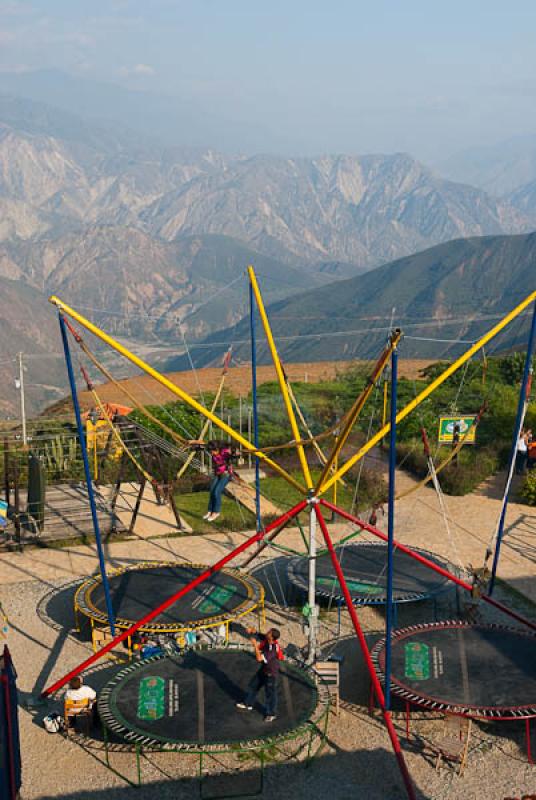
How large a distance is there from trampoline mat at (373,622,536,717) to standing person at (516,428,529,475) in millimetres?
14340

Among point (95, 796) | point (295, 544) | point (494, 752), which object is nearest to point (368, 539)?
point (295, 544)

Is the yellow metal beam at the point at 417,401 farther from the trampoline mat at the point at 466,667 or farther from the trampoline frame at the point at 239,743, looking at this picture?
the trampoline frame at the point at 239,743

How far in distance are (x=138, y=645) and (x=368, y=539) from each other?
29.0 ft

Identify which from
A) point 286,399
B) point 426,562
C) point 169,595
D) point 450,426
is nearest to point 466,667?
point 426,562

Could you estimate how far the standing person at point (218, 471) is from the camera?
2478 centimetres

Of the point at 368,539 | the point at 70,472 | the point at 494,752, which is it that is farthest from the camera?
the point at 70,472

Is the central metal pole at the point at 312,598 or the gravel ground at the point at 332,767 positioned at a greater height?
the central metal pole at the point at 312,598

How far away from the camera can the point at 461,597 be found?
2155 centimetres

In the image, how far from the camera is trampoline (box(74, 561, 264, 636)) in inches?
726

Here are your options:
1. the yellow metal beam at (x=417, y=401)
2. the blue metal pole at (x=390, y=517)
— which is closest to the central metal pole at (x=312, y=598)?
the yellow metal beam at (x=417, y=401)

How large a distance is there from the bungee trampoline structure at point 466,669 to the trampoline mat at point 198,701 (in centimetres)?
172

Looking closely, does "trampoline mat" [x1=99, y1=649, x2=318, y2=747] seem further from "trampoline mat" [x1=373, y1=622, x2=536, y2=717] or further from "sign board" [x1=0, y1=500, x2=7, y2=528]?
"sign board" [x1=0, y1=500, x2=7, y2=528]

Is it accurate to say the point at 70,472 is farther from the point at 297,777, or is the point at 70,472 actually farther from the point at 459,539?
the point at 297,777

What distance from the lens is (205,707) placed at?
15.0m
